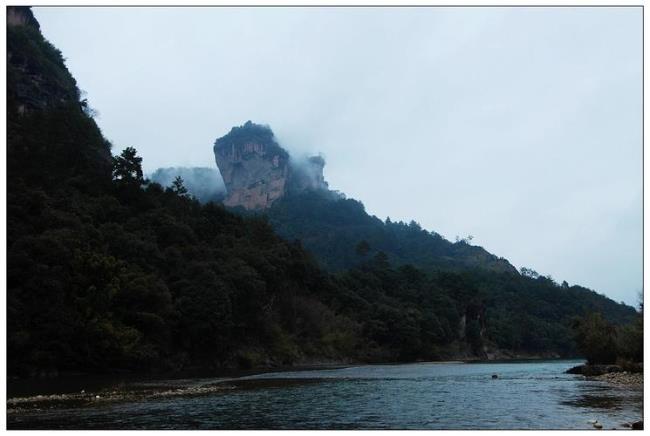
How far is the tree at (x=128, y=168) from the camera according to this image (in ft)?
260

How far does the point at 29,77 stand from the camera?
271 feet

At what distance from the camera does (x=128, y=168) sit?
264 feet

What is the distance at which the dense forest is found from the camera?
47.4 m

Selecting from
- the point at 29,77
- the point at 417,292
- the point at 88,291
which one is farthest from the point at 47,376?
the point at 417,292

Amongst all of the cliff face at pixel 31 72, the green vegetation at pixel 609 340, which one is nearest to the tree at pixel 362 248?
the cliff face at pixel 31 72

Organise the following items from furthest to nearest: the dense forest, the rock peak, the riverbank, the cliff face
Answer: the rock peak, the cliff face, the dense forest, the riverbank

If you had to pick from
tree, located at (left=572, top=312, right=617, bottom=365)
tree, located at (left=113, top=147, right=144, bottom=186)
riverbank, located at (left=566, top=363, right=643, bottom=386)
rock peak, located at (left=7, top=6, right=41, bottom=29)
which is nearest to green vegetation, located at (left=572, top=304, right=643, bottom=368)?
tree, located at (left=572, top=312, right=617, bottom=365)

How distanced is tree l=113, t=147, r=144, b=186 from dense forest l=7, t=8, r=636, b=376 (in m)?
0.18

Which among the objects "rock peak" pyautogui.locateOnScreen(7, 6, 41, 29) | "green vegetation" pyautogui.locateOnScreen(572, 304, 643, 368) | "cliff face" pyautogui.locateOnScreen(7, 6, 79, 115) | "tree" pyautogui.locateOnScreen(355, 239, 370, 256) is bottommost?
"green vegetation" pyautogui.locateOnScreen(572, 304, 643, 368)

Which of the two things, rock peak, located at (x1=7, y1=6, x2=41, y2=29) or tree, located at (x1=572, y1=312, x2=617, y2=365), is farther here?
rock peak, located at (x1=7, y1=6, x2=41, y2=29)

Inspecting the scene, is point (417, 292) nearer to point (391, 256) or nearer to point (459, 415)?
point (391, 256)

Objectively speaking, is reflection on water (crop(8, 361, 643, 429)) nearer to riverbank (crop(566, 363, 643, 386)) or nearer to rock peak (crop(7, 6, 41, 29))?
riverbank (crop(566, 363, 643, 386))

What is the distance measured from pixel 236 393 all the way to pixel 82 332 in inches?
822

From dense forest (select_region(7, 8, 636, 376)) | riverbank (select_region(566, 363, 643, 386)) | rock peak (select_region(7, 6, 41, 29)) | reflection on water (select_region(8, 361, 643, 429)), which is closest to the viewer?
reflection on water (select_region(8, 361, 643, 429))
